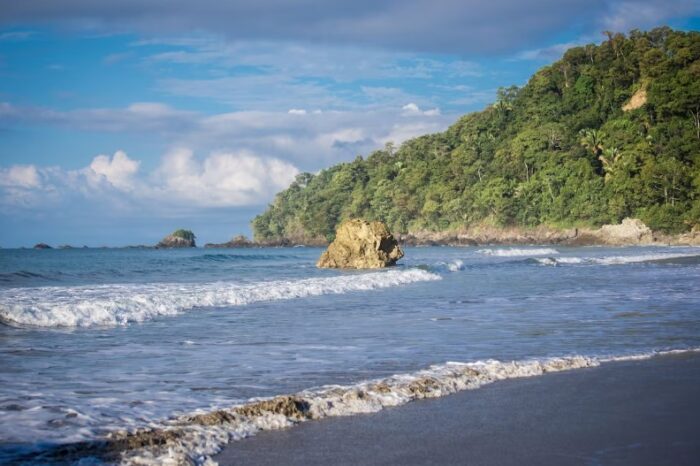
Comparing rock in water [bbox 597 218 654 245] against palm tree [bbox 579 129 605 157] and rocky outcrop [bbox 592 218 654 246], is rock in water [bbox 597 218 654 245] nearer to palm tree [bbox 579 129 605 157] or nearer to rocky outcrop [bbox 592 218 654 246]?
rocky outcrop [bbox 592 218 654 246]

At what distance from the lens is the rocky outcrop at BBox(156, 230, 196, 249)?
391ft

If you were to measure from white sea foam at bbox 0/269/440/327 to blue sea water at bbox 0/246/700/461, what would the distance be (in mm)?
45

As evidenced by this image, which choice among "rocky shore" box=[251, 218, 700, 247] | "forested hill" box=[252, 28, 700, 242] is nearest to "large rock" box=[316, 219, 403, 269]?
"rocky shore" box=[251, 218, 700, 247]

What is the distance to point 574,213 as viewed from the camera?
81.0 meters

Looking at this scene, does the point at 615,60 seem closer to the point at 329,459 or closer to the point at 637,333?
the point at 637,333

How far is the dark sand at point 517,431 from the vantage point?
4.64 meters

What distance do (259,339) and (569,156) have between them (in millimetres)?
82252

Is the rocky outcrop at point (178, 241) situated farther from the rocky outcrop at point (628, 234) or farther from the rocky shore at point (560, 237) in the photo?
the rocky outcrop at point (628, 234)

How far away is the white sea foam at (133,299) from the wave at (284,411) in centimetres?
758

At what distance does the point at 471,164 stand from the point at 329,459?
100939mm

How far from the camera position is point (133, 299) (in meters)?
15.2

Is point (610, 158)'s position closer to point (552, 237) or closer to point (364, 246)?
point (552, 237)

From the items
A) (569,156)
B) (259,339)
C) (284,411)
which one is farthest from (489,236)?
(284,411)

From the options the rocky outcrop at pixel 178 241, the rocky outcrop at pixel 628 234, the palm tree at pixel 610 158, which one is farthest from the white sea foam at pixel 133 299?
the rocky outcrop at pixel 178 241
